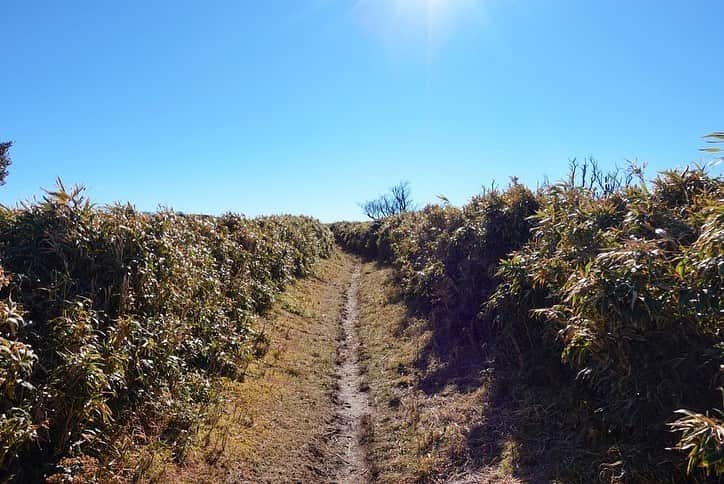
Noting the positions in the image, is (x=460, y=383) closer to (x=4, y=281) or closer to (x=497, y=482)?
(x=497, y=482)

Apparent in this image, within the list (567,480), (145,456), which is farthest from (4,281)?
(567,480)

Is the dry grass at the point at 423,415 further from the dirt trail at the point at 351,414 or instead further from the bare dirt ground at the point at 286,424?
the bare dirt ground at the point at 286,424

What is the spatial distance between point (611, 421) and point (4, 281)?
7.41 metres

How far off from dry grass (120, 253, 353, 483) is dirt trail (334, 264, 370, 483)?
237mm

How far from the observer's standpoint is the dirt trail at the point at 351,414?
19.0ft

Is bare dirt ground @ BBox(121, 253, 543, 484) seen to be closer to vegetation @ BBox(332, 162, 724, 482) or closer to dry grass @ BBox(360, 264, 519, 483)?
dry grass @ BBox(360, 264, 519, 483)

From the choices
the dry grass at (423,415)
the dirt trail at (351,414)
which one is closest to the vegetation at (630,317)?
the dry grass at (423,415)

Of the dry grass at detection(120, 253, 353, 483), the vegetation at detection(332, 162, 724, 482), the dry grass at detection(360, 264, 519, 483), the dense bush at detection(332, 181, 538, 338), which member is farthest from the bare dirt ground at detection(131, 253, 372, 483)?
the vegetation at detection(332, 162, 724, 482)

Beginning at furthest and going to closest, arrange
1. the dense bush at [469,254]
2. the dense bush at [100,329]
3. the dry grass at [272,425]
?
the dense bush at [469,254] < the dry grass at [272,425] < the dense bush at [100,329]

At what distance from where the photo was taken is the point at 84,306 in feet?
17.5

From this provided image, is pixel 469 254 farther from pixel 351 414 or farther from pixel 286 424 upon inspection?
pixel 286 424

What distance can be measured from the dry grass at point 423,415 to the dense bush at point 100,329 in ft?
9.95

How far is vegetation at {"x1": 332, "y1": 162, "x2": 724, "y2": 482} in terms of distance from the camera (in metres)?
3.60

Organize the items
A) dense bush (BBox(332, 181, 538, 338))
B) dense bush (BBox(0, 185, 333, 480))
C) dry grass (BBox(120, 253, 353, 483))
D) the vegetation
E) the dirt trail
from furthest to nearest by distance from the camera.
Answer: dense bush (BBox(332, 181, 538, 338)) < the dirt trail < dry grass (BBox(120, 253, 353, 483)) < dense bush (BBox(0, 185, 333, 480)) < the vegetation
